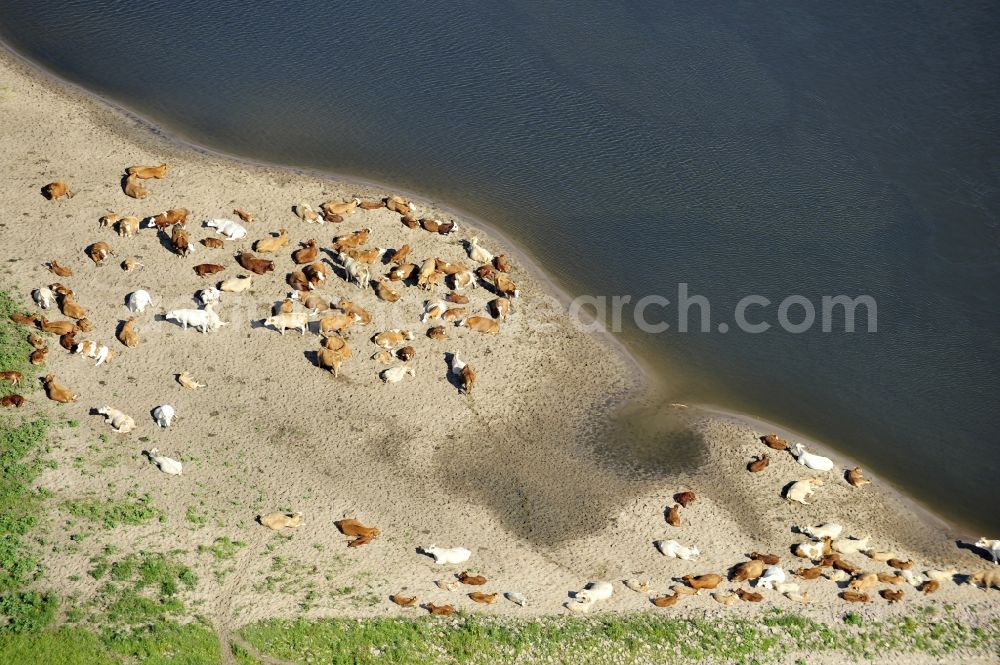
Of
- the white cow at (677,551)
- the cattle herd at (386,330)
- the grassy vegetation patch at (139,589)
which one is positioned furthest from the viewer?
the white cow at (677,551)

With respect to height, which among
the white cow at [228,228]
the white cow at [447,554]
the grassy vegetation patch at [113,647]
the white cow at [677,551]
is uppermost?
the white cow at [228,228]

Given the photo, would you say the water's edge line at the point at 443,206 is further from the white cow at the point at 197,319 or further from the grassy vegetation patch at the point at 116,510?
the grassy vegetation patch at the point at 116,510

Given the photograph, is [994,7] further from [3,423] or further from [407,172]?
[3,423]

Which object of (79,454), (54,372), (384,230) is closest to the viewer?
(79,454)

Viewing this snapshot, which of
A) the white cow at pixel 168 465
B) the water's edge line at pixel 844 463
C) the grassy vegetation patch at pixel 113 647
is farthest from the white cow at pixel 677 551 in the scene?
the white cow at pixel 168 465

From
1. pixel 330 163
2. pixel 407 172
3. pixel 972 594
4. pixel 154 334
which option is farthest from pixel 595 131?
pixel 972 594

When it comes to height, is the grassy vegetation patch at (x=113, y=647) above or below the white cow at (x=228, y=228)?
below
